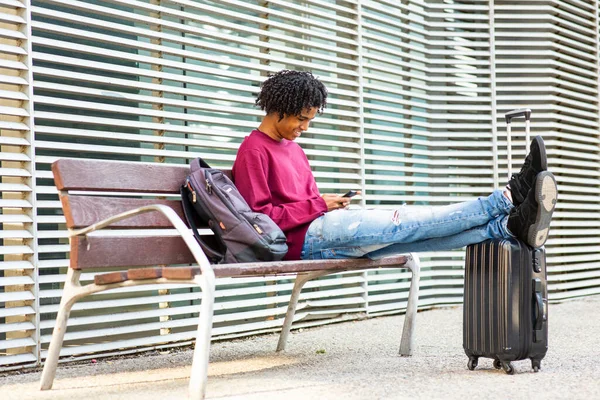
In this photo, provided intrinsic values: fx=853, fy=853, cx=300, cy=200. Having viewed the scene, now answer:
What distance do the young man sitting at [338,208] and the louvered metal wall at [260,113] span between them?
73 centimetres

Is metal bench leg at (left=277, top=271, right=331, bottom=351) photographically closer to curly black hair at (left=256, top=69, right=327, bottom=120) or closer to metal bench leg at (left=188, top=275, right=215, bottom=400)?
curly black hair at (left=256, top=69, right=327, bottom=120)

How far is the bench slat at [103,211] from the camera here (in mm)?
3504

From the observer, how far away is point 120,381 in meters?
3.78

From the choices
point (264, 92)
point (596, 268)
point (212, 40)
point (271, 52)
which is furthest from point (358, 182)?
point (596, 268)

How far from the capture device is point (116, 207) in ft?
12.2

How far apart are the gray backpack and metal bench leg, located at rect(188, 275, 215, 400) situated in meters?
0.60

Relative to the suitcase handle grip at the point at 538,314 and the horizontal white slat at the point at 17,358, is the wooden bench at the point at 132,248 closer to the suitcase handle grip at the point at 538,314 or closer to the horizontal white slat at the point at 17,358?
the horizontal white slat at the point at 17,358

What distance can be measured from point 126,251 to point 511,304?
163 cm

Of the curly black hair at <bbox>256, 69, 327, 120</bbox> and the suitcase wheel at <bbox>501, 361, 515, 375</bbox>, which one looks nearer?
the suitcase wheel at <bbox>501, 361, 515, 375</bbox>

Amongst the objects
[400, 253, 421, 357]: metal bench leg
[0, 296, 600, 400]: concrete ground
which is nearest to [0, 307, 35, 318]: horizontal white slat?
[0, 296, 600, 400]: concrete ground

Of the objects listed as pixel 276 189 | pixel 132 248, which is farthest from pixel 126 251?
pixel 276 189

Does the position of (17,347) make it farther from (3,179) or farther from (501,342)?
(501,342)

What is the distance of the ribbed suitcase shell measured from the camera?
352 cm

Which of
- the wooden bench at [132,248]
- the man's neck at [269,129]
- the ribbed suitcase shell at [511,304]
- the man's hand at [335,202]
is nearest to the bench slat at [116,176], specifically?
the wooden bench at [132,248]
